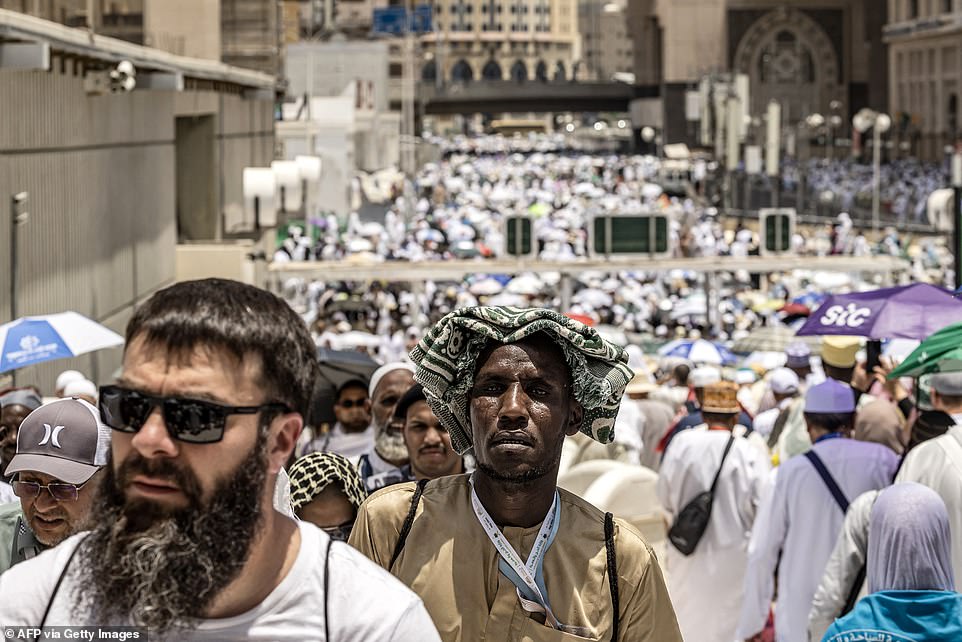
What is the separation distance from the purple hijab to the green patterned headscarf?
1093 mm

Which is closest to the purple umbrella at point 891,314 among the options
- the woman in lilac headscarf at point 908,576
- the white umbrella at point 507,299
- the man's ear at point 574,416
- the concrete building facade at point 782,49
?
the woman in lilac headscarf at point 908,576

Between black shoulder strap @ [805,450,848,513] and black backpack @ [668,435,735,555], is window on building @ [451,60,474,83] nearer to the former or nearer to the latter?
black backpack @ [668,435,735,555]

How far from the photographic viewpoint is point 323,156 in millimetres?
45531

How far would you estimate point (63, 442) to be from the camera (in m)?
3.61

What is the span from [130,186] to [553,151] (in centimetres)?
11642

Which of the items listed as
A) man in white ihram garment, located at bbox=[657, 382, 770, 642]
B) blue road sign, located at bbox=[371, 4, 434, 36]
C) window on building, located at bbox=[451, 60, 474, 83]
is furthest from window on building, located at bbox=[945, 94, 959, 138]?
window on building, located at bbox=[451, 60, 474, 83]

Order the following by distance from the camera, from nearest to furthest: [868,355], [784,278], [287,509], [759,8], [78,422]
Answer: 1. [287,509]
2. [78,422]
3. [868,355]
4. [784,278]
5. [759,8]

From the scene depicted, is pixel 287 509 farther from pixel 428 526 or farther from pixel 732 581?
pixel 732 581

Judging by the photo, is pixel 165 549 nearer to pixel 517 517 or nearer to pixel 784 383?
pixel 517 517

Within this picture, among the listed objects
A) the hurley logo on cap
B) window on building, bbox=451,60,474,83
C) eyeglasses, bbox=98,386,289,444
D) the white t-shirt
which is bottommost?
the white t-shirt

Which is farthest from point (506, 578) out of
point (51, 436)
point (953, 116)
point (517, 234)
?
point (953, 116)

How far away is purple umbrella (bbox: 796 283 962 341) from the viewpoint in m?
8.09

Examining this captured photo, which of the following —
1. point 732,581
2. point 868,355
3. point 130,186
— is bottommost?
point 732,581

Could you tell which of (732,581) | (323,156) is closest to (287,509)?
(732,581)
